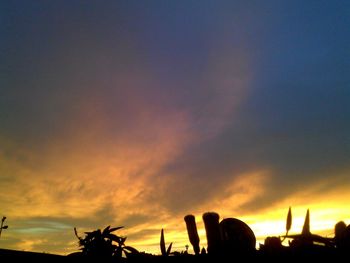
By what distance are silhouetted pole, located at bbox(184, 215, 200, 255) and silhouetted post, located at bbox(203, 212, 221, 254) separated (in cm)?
18

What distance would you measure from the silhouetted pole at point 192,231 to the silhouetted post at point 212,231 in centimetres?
18

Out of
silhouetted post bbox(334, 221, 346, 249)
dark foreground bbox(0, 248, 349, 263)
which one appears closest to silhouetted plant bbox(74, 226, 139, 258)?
dark foreground bbox(0, 248, 349, 263)

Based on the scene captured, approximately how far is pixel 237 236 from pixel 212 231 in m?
0.38

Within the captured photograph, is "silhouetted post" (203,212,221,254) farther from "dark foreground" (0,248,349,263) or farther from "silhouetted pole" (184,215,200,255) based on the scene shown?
"silhouetted pole" (184,215,200,255)

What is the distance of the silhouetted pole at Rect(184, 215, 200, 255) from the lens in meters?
2.80

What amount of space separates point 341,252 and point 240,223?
0.90 metres

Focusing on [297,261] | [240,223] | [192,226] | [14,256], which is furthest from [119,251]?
[297,261]

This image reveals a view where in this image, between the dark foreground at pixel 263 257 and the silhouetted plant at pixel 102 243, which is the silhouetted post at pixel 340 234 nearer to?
the dark foreground at pixel 263 257

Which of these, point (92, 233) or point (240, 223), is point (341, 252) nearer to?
point (240, 223)

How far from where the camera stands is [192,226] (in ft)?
9.62

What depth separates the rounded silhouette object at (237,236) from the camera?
2.67 meters

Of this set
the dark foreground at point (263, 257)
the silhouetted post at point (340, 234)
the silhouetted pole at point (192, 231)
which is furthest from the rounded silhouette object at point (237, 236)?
the silhouetted post at point (340, 234)

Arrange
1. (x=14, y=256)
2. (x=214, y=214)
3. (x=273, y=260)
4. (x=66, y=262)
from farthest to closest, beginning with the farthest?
(x=214, y=214)
(x=273, y=260)
(x=66, y=262)
(x=14, y=256)

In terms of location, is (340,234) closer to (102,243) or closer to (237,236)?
(237,236)
